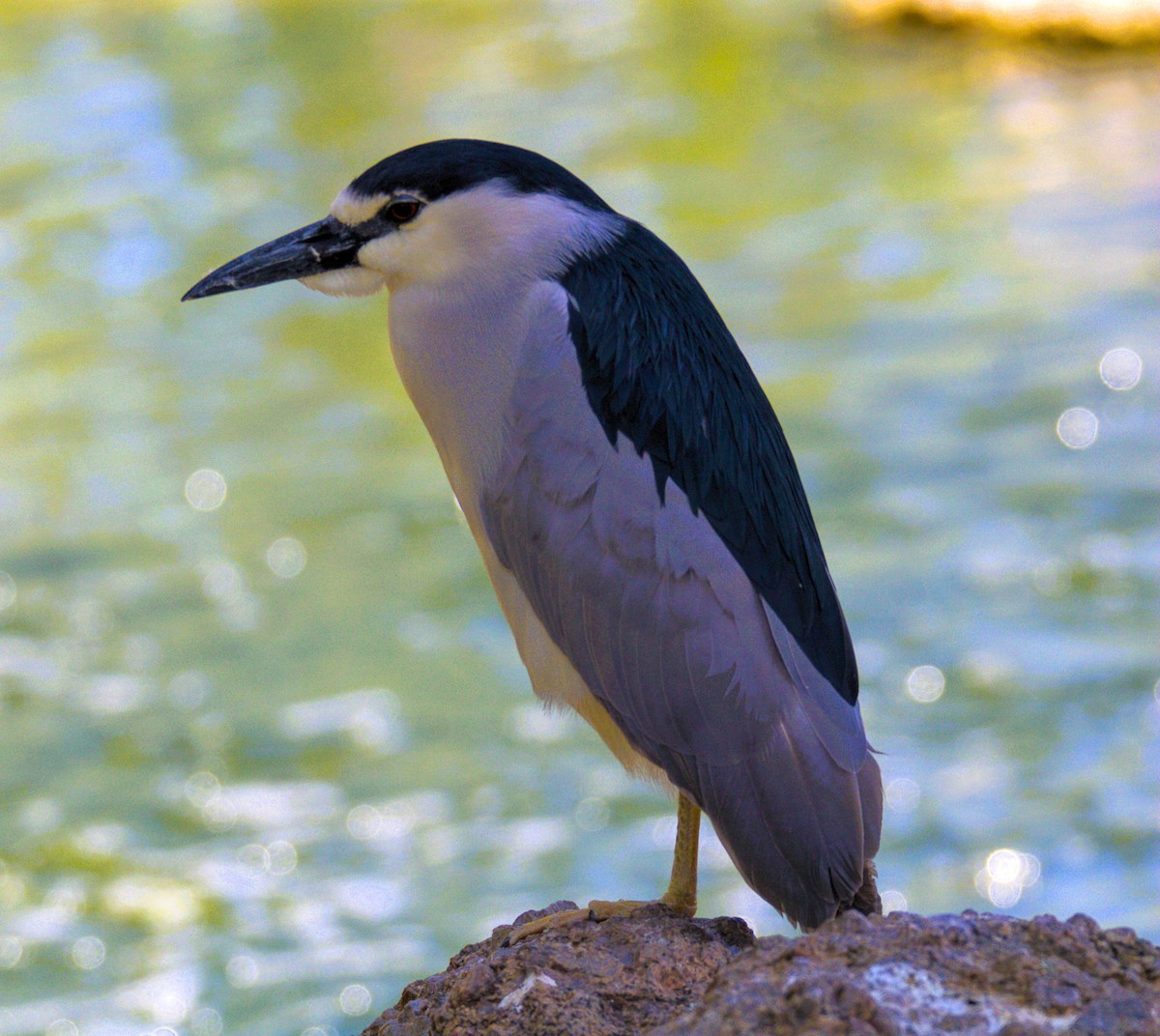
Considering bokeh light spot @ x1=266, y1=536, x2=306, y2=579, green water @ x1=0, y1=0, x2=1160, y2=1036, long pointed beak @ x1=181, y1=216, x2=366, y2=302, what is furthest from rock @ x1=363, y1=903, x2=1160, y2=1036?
bokeh light spot @ x1=266, y1=536, x2=306, y2=579

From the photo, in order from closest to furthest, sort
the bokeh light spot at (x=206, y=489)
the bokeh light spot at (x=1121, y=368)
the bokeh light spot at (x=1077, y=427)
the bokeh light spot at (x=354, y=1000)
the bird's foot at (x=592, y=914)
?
the bird's foot at (x=592, y=914) < the bokeh light spot at (x=354, y=1000) < the bokeh light spot at (x=1077, y=427) < the bokeh light spot at (x=206, y=489) < the bokeh light spot at (x=1121, y=368)

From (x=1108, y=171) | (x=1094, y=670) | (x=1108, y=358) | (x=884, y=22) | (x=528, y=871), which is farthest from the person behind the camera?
(x=884, y=22)

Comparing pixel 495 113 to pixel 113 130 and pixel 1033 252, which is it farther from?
pixel 1033 252

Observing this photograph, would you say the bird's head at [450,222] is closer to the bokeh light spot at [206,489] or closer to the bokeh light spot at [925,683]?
the bokeh light spot at [925,683]

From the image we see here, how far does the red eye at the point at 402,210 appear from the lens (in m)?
3.01

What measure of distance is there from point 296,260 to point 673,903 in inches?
54.8

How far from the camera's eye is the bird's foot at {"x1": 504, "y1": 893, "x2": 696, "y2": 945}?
292 cm

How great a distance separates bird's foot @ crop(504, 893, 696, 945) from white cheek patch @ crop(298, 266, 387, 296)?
47.8 inches

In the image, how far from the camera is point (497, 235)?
2.99 metres

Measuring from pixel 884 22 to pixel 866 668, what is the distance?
9.69 metres

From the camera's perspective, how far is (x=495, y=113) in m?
14.1

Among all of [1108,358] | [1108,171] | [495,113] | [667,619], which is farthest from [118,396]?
[667,619]

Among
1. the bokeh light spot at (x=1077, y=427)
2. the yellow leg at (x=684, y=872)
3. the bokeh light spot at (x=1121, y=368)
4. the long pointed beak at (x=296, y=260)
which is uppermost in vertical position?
the bokeh light spot at (x=1121, y=368)

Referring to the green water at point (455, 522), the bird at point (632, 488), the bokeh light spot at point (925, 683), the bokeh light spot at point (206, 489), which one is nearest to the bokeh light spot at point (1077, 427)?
the green water at point (455, 522)
